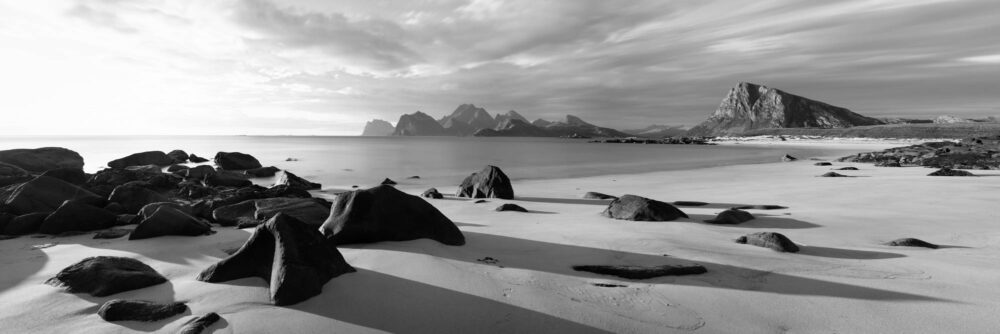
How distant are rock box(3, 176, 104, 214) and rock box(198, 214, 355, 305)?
326 inches

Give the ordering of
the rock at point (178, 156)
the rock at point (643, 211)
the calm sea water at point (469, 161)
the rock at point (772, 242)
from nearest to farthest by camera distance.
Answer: the rock at point (772, 242) < the rock at point (643, 211) < the calm sea water at point (469, 161) < the rock at point (178, 156)

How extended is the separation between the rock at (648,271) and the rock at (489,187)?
9422mm

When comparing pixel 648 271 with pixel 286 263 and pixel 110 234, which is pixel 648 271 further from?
pixel 110 234

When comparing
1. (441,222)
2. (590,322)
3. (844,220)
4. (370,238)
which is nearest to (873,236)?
(844,220)

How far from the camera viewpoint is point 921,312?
410cm

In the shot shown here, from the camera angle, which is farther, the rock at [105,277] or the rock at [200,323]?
the rock at [105,277]

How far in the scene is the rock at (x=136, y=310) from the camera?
3.98 meters

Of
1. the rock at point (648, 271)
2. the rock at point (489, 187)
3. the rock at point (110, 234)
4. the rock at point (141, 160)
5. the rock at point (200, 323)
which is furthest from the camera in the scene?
the rock at point (141, 160)

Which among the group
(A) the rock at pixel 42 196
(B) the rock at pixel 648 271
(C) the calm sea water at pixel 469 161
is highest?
(A) the rock at pixel 42 196

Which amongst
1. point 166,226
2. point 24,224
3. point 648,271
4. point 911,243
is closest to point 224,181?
point 24,224

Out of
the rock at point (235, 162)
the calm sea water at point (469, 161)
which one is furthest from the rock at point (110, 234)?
the rock at point (235, 162)

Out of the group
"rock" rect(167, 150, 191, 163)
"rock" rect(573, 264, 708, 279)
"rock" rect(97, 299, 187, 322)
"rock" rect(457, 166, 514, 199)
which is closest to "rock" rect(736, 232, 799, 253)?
"rock" rect(573, 264, 708, 279)

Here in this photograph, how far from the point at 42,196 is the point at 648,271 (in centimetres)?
1327

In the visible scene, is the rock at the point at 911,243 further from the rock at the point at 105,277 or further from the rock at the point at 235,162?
the rock at the point at 235,162
